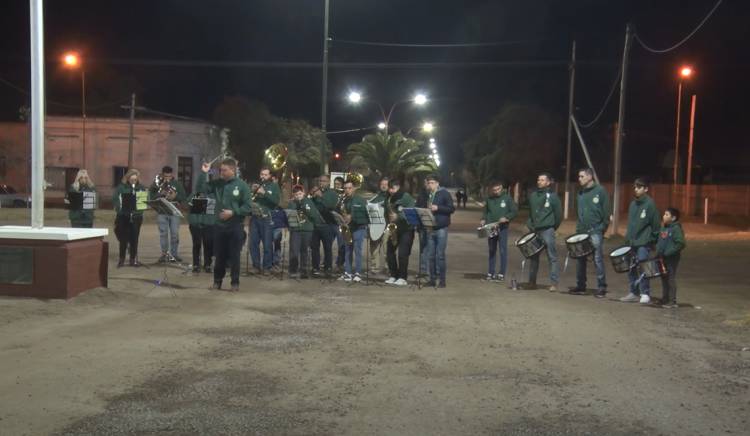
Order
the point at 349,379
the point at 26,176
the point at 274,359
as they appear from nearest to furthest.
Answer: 1. the point at 349,379
2. the point at 274,359
3. the point at 26,176

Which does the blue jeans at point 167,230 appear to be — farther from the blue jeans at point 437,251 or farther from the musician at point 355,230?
the blue jeans at point 437,251

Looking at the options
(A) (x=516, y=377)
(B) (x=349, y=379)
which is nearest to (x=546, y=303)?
(A) (x=516, y=377)

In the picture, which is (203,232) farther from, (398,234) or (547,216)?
(547,216)

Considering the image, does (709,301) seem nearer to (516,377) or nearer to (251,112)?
(516,377)

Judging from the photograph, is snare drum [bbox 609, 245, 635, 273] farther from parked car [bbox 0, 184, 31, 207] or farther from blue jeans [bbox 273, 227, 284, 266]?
parked car [bbox 0, 184, 31, 207]

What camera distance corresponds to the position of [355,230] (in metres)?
13.9

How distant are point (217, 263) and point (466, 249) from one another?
11.8 m

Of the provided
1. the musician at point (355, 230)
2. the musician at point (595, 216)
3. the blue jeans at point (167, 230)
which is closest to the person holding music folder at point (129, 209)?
the blue jeans at point (167, 230)

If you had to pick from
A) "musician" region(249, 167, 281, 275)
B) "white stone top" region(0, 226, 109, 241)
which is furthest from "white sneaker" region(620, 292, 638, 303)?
"white stone top" region(0, 226, 109, 241)

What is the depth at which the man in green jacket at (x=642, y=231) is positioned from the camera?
11555 mm

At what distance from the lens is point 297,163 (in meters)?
61.5

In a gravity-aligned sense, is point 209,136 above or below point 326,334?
above

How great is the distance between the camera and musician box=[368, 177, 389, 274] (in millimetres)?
13836

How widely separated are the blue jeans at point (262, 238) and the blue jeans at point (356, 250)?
1464 millimetres
